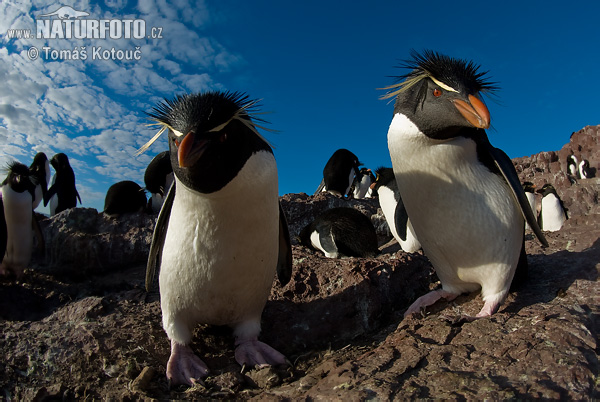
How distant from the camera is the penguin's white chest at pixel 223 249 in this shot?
2.25 metres

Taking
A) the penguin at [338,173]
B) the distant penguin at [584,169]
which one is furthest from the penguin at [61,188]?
the distant penguin at [584,169]

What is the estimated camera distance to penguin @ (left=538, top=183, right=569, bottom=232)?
931cm

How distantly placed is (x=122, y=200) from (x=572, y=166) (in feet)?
73.9

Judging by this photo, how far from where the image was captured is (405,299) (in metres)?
3.22

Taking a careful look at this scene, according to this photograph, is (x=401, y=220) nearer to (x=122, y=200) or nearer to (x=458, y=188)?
(x=458, y=188)

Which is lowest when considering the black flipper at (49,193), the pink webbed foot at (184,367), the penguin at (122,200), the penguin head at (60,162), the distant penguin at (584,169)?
the pink webbed foot at (184,367)

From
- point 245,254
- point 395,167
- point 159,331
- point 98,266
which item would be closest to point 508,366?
point 245,254

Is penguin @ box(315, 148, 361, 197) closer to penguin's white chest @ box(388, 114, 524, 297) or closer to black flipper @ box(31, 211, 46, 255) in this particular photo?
black flipper @ box(31, 211, 46, 255)

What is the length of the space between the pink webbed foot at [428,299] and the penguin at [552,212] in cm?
784

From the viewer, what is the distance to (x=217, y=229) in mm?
2275

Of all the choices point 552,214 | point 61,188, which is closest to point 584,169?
point 552,214

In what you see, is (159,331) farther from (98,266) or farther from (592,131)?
(592,131)

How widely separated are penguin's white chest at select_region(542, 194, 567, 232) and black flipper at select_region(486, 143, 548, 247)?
25.3 feet

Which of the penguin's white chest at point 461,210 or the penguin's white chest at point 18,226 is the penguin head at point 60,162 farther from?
the penguin's white chest at point 461,210
